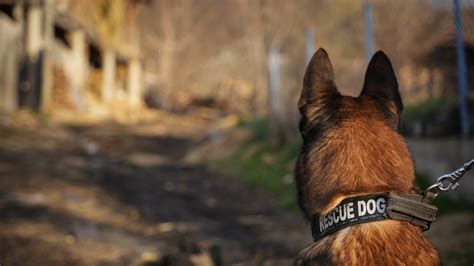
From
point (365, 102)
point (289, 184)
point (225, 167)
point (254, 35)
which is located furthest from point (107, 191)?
point (254, 35)

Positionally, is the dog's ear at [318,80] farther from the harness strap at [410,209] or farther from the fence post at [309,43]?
the fence post at [309,43]

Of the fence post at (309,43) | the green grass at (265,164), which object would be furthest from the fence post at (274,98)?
the fence post at (309,43)

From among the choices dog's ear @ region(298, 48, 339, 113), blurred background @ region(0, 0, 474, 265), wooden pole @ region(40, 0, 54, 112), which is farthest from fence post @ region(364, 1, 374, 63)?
wooden pole @ region(40, 0, 54, 112)

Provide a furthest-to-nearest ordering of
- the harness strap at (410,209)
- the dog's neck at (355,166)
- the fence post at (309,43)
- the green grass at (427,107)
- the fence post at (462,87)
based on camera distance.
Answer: the fence post at (309,43) → the green grass at (427,107) → the fence post at (462,87) → the dog's neck at (355,166) → the harness strap at (410,209)

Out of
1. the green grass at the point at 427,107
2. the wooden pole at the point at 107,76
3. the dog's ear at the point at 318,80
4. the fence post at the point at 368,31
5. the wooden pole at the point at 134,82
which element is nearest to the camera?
the dog's ear at the point at 318,80

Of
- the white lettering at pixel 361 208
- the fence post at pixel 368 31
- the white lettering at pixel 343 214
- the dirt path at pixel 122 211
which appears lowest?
the dirt path at pixel 122 211

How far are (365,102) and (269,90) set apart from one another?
995 cm

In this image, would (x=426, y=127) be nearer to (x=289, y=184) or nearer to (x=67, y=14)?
(x=289, y=184)

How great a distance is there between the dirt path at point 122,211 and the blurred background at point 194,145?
3 centimetres

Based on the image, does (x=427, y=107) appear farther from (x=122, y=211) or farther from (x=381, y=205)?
(x=381, y=205)

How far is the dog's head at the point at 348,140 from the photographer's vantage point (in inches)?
82.8

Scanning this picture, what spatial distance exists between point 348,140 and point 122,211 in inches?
213

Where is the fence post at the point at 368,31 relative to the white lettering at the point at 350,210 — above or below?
above

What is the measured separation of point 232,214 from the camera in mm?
7562
